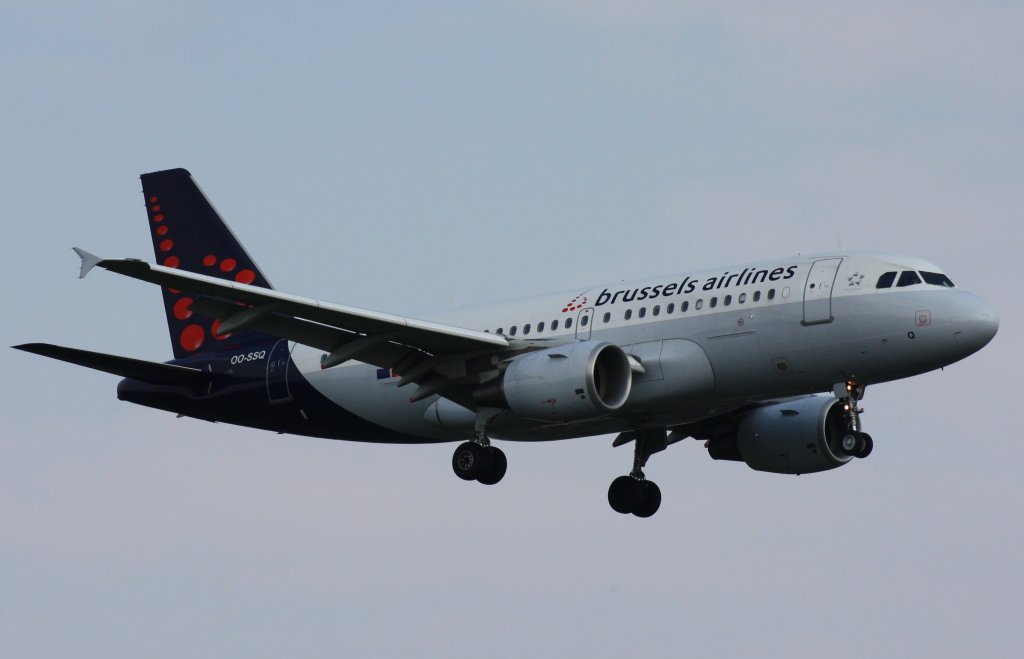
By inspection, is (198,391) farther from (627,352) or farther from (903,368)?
(903,368)

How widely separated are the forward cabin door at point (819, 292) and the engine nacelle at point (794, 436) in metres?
6.00

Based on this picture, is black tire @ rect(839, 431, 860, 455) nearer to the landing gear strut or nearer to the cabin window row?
the cabin window row

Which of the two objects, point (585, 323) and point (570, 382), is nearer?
point (570, 382)

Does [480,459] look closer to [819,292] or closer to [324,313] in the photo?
[324,313]

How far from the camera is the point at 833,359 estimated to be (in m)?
39.0

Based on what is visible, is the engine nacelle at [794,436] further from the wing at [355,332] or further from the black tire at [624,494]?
the wing at [355,332]

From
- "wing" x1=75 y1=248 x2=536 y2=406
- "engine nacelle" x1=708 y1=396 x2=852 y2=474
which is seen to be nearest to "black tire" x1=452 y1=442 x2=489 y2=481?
"wing" x1=75 y1=248 x2=536 y2=406

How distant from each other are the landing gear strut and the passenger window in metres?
8.85

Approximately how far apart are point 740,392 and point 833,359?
2.25 meters

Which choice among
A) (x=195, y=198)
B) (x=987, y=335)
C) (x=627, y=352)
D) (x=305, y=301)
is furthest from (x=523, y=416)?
(x=195, y=198)

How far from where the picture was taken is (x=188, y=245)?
49.7 metres

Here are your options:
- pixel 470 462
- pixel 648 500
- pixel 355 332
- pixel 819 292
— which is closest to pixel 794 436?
pixel 648 500

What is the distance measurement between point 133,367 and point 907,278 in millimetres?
18075

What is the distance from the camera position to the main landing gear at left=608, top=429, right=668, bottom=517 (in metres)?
45.9
